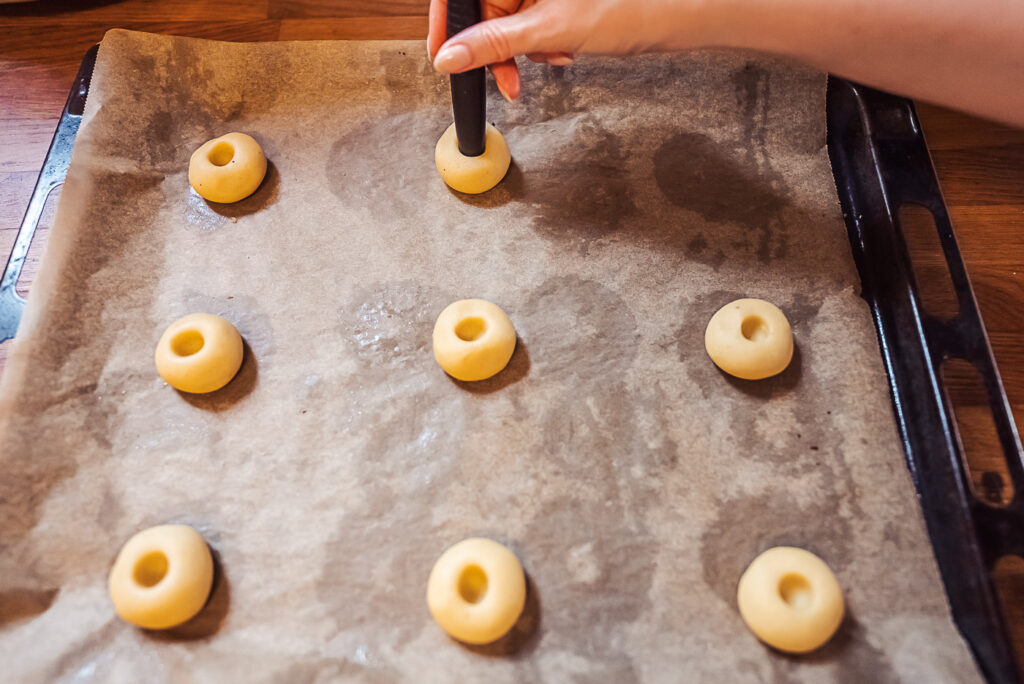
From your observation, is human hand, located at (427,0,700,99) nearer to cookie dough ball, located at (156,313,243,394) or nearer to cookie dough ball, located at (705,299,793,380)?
cookie dough ball, located at (705,299,793,380)

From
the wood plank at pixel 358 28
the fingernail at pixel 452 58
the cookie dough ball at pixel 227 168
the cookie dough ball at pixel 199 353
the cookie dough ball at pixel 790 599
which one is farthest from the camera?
the wood plank at pixel 358 28

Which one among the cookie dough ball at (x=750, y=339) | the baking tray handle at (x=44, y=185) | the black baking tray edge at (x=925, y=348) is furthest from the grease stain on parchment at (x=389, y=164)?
the black baking tray edge at (x=925, y=348)

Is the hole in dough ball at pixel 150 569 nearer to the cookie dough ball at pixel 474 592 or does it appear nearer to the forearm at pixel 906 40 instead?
the cookie dough ball at pixel 474 592

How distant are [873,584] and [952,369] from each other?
44cm

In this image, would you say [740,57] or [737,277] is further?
[740,57]

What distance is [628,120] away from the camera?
5.10 feet

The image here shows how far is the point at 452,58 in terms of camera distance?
1165 millimetres

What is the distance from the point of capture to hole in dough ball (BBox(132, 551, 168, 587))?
114 centimetres

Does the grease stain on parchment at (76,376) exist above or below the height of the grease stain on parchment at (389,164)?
below

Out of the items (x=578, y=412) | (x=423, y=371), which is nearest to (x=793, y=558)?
(x=578, y=412)

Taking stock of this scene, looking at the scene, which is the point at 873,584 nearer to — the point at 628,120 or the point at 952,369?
the point at 952,369

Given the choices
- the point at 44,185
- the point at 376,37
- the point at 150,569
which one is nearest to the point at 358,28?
the point at 376,37

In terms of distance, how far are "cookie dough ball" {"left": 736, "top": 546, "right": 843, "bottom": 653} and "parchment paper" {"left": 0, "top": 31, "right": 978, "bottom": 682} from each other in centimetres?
4

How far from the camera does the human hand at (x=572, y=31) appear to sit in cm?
117
